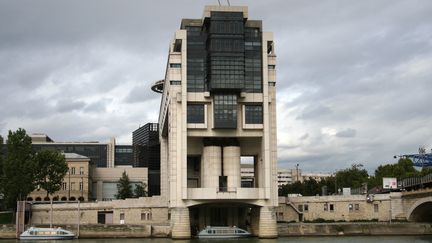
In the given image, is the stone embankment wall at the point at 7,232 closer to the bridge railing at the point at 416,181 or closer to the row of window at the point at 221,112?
the row of window at the point at 221,112

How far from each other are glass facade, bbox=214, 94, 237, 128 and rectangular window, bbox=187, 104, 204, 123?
7.71 feet

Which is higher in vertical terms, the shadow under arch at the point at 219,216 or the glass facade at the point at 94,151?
the glass facade at the point at 94,151

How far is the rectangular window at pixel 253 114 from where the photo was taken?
9450 cm

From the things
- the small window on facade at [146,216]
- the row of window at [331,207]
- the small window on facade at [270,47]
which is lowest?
the small window on facade at [146,216]

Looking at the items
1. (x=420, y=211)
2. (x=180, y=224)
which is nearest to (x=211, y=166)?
(x=180, y=224)

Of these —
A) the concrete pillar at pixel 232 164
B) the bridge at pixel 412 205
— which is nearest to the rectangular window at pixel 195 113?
the concrete pillar at pixel 232 164

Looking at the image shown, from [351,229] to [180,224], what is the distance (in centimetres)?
2612

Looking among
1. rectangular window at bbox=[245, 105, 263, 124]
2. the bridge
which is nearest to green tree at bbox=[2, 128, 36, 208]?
rectangular window at bbox=[245, 105, 263, 124]

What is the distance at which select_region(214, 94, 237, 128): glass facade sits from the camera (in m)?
92.8

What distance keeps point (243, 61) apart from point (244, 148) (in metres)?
18.1

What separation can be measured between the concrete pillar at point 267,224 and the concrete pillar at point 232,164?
8.05 meters

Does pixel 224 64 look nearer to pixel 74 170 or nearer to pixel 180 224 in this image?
pixel 180 224

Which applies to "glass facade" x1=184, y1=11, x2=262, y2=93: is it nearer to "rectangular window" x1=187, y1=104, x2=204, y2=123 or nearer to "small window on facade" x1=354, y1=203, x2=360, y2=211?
"rectangular window" x1=187, y1=104, x2=204, y2=123

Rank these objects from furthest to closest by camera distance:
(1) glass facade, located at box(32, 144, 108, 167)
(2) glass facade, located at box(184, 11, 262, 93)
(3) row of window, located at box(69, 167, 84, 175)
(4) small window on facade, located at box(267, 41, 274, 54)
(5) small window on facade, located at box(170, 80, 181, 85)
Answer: (1) glass facade, located at box(32, 144, 108, 167) → (3) row of window, located at box(69, 167, 84, 175) → (4) small window on facade, located at box(267, 41, 274, 54) → (5) small window on facade, located at box(170, 80, 181, 85) → (2) glass facade, located at box(184, 11, 262, 93)
